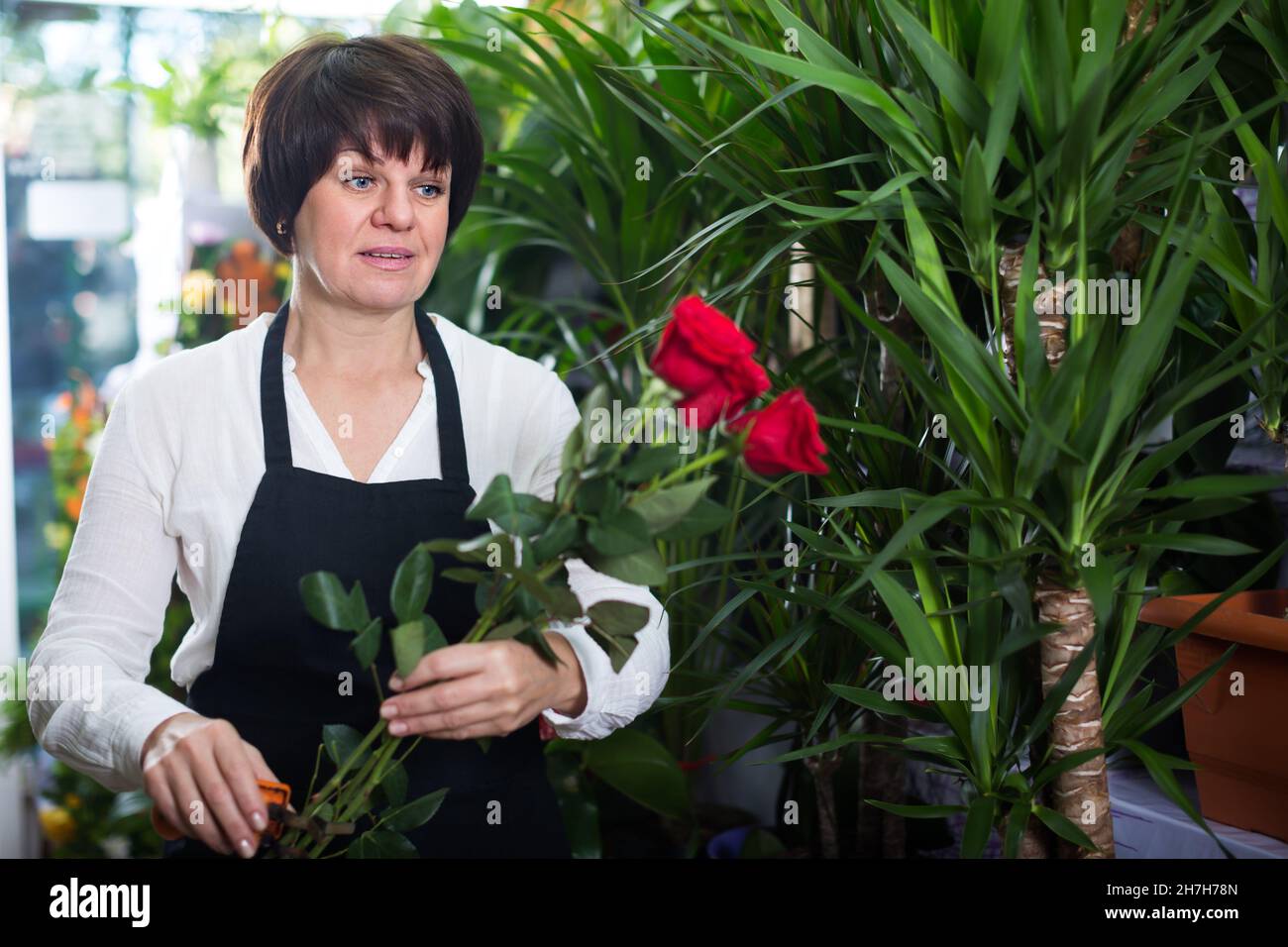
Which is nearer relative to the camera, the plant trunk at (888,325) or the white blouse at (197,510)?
the white blouse at (197,510)

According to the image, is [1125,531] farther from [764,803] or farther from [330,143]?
[764,803]

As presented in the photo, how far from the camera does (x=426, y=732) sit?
2.18 ft

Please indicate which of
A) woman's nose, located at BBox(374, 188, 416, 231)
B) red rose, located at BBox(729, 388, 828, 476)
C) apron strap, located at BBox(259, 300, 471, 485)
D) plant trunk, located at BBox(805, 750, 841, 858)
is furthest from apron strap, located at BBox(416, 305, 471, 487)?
plant trunk, located at BBox(805, 750, 841, 858)

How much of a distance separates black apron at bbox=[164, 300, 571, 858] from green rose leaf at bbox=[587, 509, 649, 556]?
0.27m

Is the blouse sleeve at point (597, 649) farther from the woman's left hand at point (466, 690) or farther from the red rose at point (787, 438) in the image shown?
the red rose at point (787, 438)

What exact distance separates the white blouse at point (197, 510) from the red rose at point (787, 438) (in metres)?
0.23

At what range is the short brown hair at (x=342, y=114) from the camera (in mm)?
801

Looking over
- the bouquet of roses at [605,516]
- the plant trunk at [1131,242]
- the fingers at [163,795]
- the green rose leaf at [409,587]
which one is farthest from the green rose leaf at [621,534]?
the plant trunk at [1131,242]

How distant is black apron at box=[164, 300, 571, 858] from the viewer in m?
0.82

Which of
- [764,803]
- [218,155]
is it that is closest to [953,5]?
[764,803]

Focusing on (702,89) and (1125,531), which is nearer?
(1125,531)
